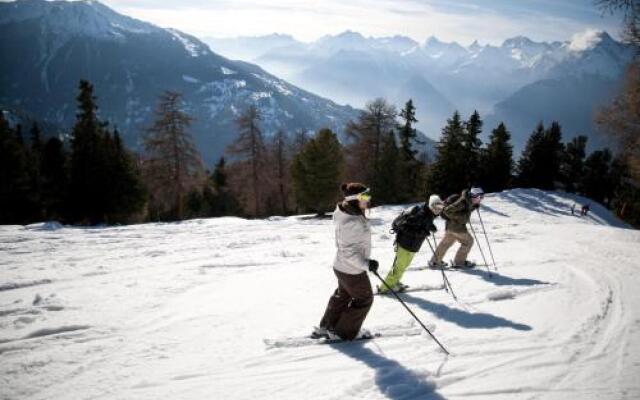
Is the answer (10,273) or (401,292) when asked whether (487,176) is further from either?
(10,273)

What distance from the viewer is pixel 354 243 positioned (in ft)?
19.5

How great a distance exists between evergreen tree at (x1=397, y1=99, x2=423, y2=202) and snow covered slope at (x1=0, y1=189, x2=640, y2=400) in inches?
1323

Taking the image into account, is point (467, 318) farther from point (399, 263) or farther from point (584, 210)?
point (584, 210)

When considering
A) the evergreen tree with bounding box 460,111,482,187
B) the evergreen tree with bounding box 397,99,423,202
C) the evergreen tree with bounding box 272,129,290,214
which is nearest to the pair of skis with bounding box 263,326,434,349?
the evergreen tree with bounding box 272,129,290,214

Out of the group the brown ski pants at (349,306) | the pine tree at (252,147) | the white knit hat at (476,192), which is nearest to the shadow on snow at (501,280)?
the white knit hat at (476,192)

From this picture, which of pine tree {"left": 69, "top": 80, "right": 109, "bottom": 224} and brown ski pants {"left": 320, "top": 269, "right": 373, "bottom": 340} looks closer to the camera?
brown ski pants {"left": 320, "top": 269, "right": 373, "bottom": 340}

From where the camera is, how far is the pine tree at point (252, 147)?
38.8 metres

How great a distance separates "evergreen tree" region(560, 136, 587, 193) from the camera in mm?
61656

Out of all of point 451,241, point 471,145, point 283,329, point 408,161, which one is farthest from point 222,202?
point 283,329

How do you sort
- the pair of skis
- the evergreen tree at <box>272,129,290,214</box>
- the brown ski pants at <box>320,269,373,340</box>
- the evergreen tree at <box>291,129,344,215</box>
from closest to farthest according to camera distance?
the brown ski pants at <box>320,269,373,340</box> → the pair of skis → the evergreen tree at <box>291,129,344,215</box> → the evergreen tree at <box>272,129,290,214</box>

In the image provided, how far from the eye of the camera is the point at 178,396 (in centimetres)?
489

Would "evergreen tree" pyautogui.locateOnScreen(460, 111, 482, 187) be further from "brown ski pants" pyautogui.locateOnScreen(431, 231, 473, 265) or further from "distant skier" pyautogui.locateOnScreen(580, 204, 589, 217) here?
"brown ski pants" pyautogui.locateOnScreen(431, 231, 473, 265)

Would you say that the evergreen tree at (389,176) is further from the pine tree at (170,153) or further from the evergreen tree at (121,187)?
the evergreen tree at (121,187)

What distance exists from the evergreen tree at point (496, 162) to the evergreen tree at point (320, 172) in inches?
964
